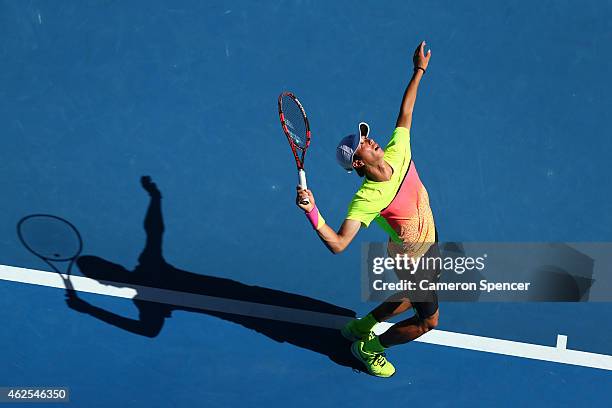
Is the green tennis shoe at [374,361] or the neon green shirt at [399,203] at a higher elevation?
the neon green shirt at [399,203]

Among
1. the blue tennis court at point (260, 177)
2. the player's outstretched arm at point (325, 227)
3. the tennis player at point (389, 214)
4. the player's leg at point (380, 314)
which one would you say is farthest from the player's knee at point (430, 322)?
the player's outstretched arm at point (325, 227)

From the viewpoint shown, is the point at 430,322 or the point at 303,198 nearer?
the point at 303,198

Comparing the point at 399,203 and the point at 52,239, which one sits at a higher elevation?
the point at 52,239

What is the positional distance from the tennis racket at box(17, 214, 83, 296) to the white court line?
152 mm

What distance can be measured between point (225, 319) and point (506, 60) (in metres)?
3.56

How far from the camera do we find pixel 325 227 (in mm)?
5277

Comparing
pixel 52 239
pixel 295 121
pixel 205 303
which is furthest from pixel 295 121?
pixel 52 239

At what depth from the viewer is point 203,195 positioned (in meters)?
7.54

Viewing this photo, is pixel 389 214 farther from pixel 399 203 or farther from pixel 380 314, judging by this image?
pixel 380 314

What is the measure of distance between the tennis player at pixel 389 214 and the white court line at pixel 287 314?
519 millimetres

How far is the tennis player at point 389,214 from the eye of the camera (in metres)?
5.45

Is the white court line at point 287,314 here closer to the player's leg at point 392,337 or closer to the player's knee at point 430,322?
the player's leg at point 392,337

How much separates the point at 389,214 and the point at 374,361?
1.44 metres

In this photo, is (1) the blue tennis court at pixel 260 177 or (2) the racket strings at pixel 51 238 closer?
(1) the blue tennis court at pixel 260 177
